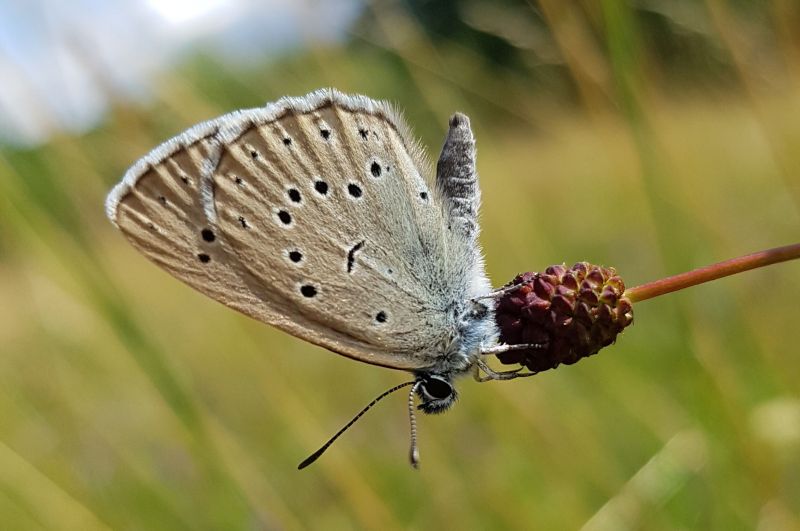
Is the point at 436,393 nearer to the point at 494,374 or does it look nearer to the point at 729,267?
the point at 494,374

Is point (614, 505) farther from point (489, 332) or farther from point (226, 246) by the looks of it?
point (226, 246)

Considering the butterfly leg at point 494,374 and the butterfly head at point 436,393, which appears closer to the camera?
the butterfly leg at point 494,374

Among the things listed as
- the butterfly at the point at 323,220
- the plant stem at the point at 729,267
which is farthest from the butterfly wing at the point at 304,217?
the plant stem at the point at 729,267

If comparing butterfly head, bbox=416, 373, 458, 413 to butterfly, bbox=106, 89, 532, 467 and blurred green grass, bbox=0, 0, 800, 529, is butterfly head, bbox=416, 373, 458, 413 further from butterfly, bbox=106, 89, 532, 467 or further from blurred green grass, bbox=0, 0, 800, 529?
blurred green grass, bbox=0, 0, 800, 529

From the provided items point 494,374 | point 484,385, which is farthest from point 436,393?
point 484,385

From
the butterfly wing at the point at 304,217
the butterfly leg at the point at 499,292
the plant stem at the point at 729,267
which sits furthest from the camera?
the butterfly wing at the point at 304,217

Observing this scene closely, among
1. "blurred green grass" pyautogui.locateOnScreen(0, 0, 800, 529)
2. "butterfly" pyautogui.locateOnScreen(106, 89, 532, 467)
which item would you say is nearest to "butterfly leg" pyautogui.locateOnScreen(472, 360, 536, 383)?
"butterfly" pyautogui.locateOnScreen(106, 89, 532, 467)

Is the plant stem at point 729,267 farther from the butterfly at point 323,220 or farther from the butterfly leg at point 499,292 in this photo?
the butterfly at point 323,220
